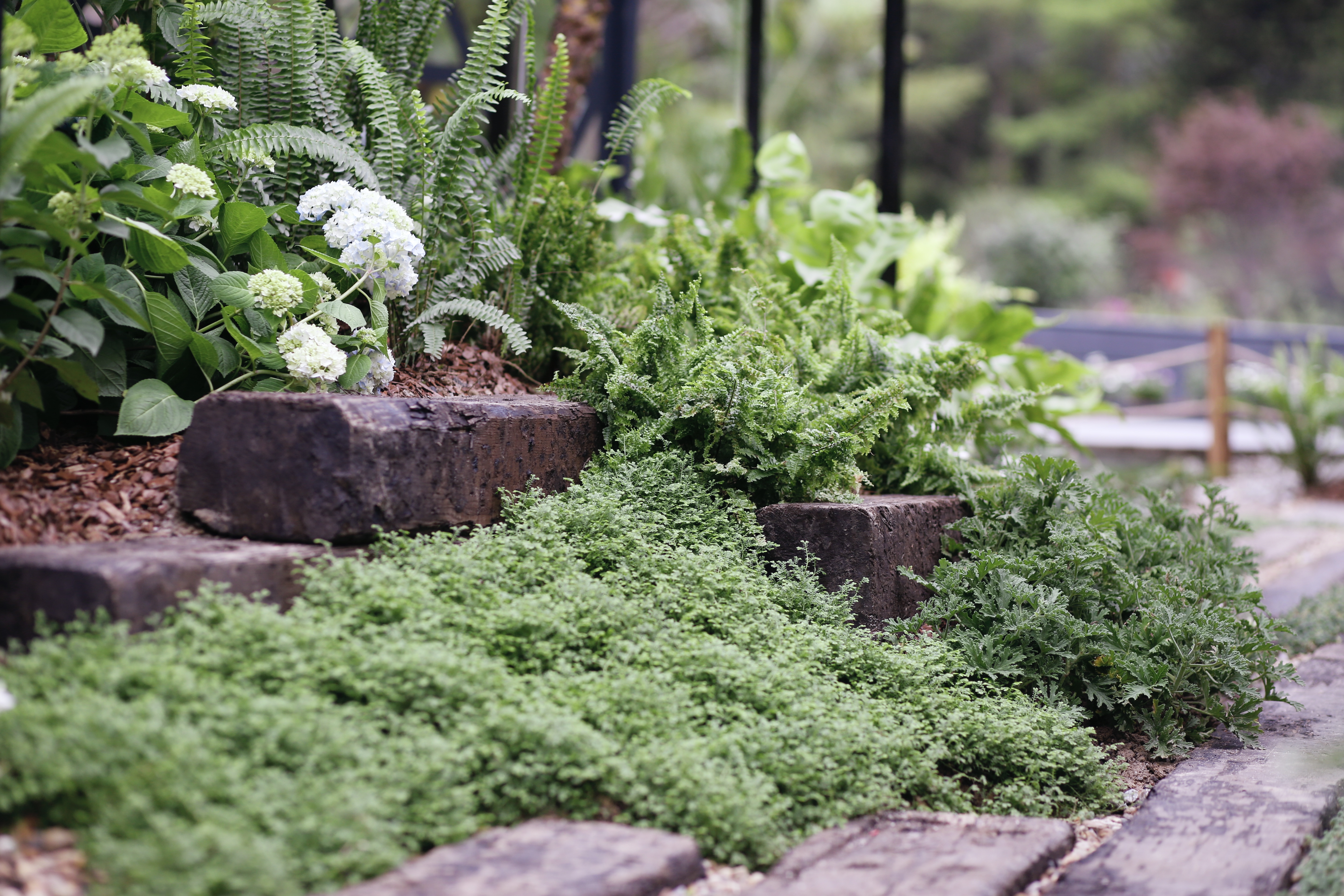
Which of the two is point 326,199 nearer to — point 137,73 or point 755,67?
point 137,73

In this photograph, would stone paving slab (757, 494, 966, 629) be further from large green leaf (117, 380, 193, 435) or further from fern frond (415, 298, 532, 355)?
large green leaf (117, 380, 193, 435)

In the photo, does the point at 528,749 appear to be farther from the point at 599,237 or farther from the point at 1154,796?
the point at 599,237

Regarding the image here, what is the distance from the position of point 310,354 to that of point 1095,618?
2.21 meters

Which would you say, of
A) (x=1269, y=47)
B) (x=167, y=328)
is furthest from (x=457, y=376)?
A: (x=1269, y=47)

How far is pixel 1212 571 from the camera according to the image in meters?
3.39

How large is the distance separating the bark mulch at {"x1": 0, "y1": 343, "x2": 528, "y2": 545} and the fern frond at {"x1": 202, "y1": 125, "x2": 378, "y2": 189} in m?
0.78

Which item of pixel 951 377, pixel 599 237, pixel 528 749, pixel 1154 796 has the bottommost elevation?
pixel 1154 796

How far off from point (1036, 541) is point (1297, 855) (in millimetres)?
1223

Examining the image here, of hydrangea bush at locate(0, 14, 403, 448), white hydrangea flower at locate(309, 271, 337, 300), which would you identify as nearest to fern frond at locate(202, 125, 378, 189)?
hydrangea bush at locate(0, 14, 403, 448)

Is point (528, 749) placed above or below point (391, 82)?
below

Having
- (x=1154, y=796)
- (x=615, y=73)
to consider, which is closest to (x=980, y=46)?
(x=615, y=73)

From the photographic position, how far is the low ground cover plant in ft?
9.39

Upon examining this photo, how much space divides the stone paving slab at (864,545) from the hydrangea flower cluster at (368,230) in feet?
4.00

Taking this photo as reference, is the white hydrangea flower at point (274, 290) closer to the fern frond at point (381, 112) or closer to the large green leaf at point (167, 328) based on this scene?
the large green leaf at point (167, 328)
